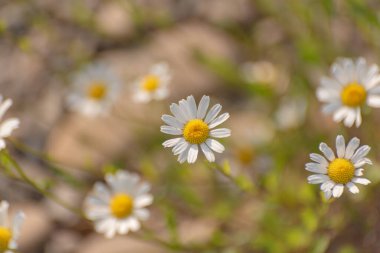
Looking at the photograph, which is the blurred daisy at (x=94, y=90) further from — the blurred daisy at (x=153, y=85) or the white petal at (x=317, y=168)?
A: the white petal at (x=317, y=168)

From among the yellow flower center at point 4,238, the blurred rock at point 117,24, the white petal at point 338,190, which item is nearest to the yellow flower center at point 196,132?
the white petal at point 338,190

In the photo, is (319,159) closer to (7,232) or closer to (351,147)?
(351,147)

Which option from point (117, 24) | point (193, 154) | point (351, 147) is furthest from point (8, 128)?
point (117, 24)

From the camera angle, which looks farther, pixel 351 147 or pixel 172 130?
pixel 172 130

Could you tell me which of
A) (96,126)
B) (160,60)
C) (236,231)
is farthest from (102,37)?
(236,231)

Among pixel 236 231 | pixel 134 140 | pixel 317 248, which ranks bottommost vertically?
pixel 317 248

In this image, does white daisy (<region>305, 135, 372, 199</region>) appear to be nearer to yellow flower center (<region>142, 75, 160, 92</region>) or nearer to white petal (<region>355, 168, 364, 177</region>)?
white petal (<region>355, 168, 364, 177</region>)

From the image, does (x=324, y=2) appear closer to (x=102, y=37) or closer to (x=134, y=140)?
(x=134, y=140)
